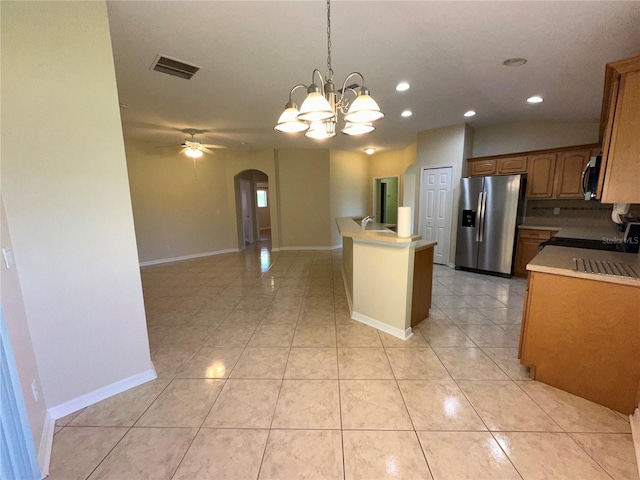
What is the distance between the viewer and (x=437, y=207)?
5320mm

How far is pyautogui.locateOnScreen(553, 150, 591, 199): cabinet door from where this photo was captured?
396cm

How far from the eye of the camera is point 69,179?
1.64m

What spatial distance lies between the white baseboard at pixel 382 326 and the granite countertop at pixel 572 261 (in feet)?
4.00

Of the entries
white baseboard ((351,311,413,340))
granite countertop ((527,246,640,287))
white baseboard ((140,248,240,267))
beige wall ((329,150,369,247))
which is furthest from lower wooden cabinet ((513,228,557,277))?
white baseboard ((140,248,240,267))

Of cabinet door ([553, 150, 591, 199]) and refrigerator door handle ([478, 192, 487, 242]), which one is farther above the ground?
cabinet door ([553, 150, 591, 199])

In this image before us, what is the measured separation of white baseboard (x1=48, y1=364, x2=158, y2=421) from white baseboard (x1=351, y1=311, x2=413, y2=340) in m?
1.99

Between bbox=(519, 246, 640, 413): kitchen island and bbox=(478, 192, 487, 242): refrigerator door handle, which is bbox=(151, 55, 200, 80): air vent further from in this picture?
bbox=(478, 192, 487, 242): refrigerator door handle

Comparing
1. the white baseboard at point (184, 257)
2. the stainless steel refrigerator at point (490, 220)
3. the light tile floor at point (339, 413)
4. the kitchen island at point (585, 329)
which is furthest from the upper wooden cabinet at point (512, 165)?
the white baseboard at point (184, 257)

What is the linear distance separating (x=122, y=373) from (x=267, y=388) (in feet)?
3.55

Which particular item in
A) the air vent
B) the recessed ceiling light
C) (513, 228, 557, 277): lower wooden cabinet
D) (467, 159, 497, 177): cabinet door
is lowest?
(513, 228, 557, 277): lower wooden cabinet

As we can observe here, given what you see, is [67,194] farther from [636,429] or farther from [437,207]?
[437,207]

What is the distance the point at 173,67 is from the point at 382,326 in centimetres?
334

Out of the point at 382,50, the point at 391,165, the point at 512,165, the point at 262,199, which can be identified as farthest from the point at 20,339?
the point at 262,199

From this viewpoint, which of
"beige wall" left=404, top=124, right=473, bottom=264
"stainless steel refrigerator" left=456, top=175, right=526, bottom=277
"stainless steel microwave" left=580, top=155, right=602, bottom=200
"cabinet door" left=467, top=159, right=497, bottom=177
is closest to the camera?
"stainless steel microwave" left=580, top=155, right=602, bottom=200
